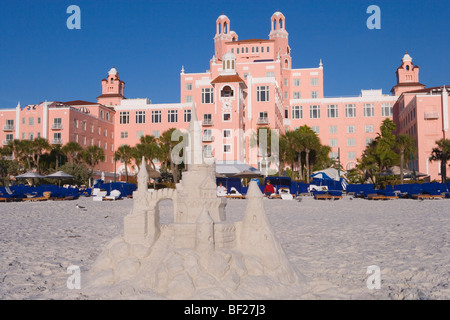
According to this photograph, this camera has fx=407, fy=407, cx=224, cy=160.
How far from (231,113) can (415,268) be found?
46996mm

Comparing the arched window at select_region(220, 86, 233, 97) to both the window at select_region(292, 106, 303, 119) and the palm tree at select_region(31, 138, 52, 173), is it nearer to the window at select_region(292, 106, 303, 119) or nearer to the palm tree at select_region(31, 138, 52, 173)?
the window at select_region(292, 106, 303, 119)

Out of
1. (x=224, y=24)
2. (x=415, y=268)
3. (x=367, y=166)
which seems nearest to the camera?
(x=415, y=268)

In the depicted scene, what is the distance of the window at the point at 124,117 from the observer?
226 ft

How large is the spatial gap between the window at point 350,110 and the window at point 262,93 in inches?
635

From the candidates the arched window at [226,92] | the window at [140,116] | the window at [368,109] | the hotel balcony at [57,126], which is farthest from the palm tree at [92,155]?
the window at [368,109]

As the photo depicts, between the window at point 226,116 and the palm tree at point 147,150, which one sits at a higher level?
the window at point 226,116

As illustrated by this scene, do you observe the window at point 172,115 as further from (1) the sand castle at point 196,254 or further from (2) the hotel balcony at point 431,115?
(1) the sand castle at point 196,254

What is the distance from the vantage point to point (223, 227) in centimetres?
619

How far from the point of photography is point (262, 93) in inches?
2261

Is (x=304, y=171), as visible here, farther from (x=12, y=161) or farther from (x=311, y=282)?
(x=311, y=282)

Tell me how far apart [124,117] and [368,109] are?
132 feet

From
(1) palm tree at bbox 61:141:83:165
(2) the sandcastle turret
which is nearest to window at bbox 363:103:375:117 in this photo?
(1) palm tree at bbox 61:141:83:165
